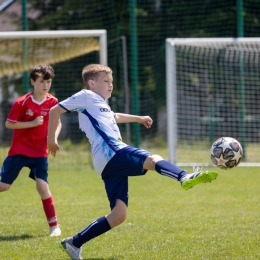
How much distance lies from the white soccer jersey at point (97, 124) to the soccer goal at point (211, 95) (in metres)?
7.75

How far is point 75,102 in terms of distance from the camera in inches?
182

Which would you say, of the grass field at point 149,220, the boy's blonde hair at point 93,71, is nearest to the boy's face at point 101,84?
the boy's blonde hair at point 93,71

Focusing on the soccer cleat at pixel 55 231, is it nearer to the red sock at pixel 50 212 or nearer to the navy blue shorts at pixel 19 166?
the red sock at pixel 50 212

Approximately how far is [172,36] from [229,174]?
9.98m

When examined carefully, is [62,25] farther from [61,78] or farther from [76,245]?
[76,245]

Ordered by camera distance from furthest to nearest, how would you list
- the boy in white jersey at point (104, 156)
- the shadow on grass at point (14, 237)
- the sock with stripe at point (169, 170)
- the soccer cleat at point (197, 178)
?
the shadow on grass at point (14, 237) → the boy in white jersey at point (104, 156) → the sock with stripe at point (169, 170) → the soccer cleat at point (197, 178)

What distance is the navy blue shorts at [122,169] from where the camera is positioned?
14.8 ft

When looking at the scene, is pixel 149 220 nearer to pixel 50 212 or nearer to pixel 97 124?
pixel 50 212

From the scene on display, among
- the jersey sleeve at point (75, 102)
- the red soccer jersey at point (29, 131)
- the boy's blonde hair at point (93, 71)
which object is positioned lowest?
the red soccer jersey at point (29, 131)

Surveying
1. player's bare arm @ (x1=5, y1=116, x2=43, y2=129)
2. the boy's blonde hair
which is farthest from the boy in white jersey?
player's bare arm @ (x1=5, y1=116, x2=43, y2=129)

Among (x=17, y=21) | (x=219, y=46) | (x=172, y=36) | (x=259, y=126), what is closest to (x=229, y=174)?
(x=219, y=46)

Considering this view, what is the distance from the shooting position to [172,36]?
20.1 meters

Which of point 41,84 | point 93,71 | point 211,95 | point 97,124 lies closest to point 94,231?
point 97,124

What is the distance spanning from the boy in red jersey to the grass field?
17.9 inches
